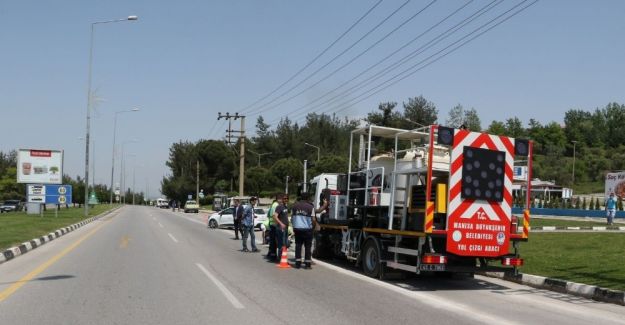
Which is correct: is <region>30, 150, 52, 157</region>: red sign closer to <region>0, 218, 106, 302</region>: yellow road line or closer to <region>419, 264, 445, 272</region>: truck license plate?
<region>0, 218, 106, 302</region>: yellow road line

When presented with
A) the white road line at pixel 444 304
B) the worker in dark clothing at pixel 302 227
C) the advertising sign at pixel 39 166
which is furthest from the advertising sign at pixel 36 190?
the white road line at pixel 444 304

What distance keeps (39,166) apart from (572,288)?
1608 inches

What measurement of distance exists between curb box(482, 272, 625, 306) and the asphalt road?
253 millimetres

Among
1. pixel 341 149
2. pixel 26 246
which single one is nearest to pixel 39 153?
pixel 26 246

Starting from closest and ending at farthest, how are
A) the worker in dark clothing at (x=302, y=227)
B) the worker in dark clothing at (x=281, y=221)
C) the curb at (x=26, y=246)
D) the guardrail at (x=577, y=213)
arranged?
the worker in dark clothing at (x=302, y=227)
the worker in dark clothing at (x=281, y=221)
the curb at (x=26, y=246)
the guardrail at (x=577, y=213)

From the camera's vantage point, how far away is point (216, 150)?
10375cm

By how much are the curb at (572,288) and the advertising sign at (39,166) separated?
3834cm

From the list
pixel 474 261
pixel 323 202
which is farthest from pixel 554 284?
pixel 323 202

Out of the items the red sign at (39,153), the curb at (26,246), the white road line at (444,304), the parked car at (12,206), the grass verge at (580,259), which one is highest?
the red sign at (39,153)

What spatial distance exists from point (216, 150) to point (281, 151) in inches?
583

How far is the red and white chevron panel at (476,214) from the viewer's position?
10680 mm

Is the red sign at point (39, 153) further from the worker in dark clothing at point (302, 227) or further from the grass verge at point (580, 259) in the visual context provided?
the grass verge at point (580, 259)

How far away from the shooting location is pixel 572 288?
10859mm

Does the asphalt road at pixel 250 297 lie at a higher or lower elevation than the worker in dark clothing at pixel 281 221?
lower
